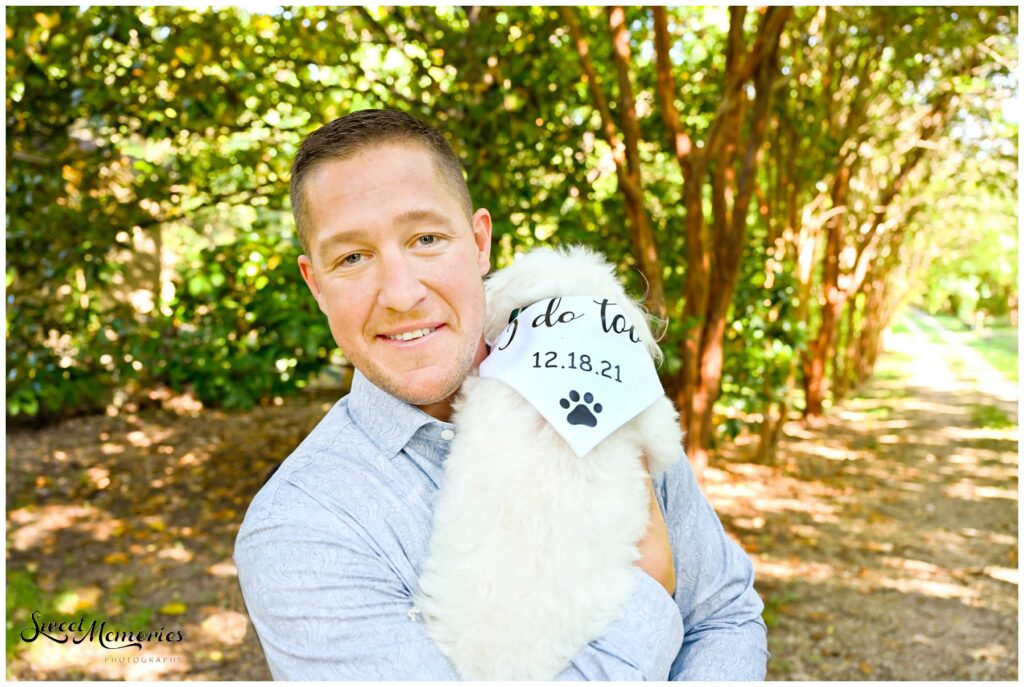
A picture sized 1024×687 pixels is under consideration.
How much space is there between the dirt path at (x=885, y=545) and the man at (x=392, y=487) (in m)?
4.03

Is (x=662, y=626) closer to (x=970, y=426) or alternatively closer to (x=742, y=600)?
(x=742, y=600)

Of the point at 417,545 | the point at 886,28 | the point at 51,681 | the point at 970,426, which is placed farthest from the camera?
the point at 970,426

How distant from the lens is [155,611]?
575 cm

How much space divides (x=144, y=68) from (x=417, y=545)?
466 cm

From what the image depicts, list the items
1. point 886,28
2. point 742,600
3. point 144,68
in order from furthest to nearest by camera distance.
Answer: point 886,28, point 144,68, point 742,600

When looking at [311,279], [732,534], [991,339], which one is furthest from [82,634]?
[991,339]

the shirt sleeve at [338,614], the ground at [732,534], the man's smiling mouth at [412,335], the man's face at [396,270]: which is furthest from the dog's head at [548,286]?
the ground at [732,534]

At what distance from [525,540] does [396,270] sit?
626 mm

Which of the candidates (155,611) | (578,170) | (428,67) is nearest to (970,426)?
(578,170)

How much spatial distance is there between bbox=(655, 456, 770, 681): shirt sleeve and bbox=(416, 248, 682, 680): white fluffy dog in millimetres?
256

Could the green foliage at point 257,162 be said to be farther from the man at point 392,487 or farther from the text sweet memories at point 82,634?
the man at point 392,487

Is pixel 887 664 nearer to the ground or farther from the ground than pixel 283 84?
nearer to the ground

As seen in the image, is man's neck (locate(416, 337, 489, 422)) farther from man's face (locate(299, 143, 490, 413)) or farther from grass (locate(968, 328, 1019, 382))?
grass (locate(968, 328, 1019, 382))

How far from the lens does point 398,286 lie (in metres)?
1.78
